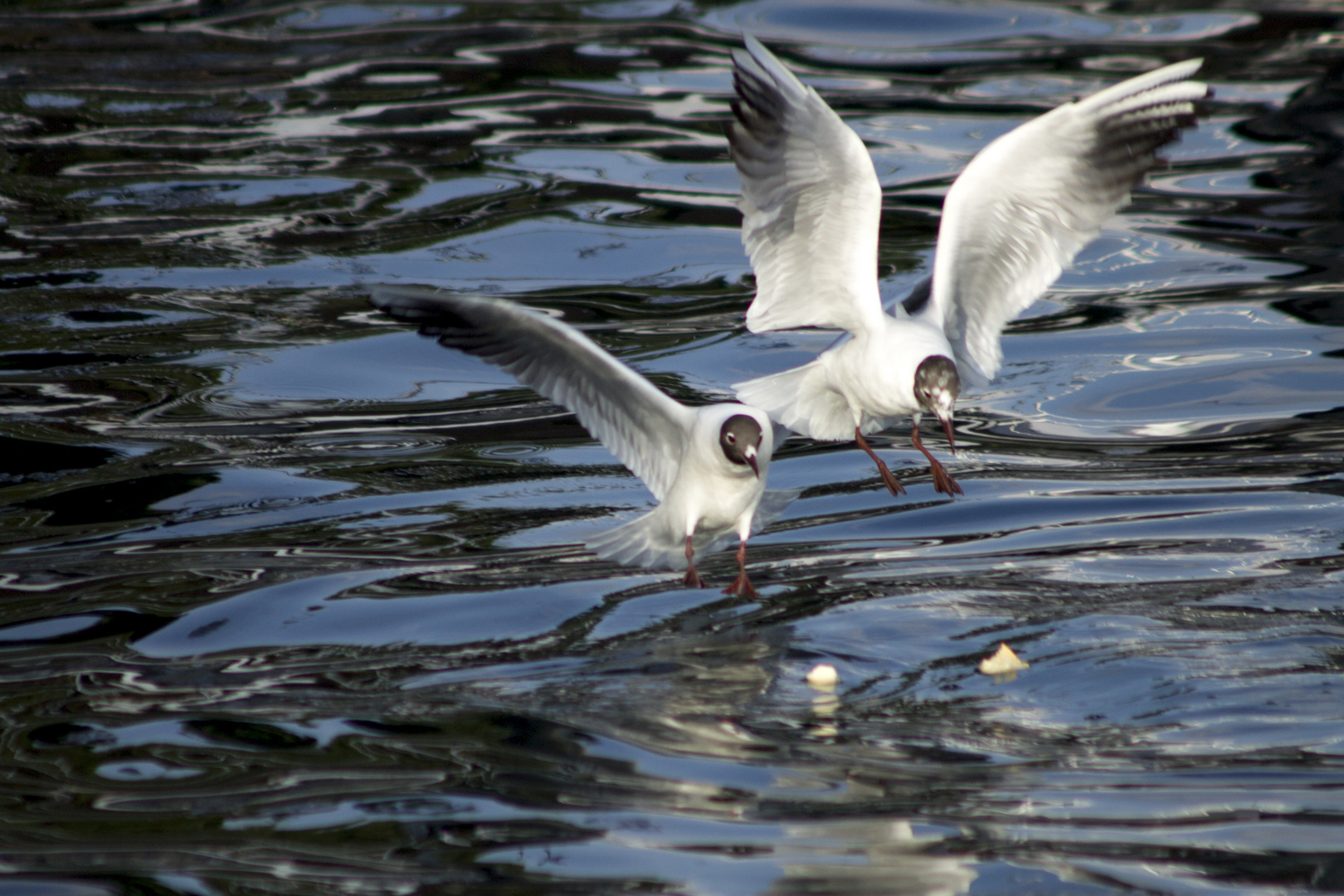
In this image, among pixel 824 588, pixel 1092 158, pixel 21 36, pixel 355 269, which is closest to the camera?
pixel 824 588

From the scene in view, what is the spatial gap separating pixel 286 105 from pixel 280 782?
10.5m

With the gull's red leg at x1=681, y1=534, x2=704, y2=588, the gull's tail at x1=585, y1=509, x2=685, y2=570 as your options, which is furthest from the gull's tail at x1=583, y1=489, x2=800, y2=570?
the gull's red leg at x1=681, y1=534, x2=704, y2=588

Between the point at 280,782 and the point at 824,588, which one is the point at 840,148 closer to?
the point at 824,588

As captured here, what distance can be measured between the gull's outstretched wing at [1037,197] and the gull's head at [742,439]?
5.51ft

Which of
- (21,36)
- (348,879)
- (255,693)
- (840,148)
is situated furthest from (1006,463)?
(21,36)

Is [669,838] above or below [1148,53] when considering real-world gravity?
below

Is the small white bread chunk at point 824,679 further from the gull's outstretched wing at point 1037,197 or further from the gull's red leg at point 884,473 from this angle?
the gull's outstretched wing at point 1037,197

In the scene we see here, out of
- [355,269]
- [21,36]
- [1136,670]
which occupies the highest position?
[21,36]

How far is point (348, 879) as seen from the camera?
3.97 metres

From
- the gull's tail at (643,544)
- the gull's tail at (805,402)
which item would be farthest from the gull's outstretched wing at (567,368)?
the gull's tail at (805,402)

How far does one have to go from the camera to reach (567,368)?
21.6ft

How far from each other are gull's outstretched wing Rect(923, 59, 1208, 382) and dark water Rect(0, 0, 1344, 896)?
0.91 m

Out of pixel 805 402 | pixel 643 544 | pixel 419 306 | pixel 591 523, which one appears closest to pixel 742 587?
pixel 643 544

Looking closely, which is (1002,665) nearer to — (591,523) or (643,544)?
(643,544)
